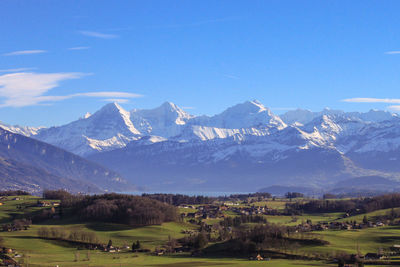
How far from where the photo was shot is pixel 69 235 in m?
174

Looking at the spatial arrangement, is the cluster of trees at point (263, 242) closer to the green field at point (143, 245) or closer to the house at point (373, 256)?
the green field at point (143, 245)

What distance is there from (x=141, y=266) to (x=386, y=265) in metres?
40.2

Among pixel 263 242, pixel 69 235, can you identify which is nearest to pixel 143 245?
pixel 69 235

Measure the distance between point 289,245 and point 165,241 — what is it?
34.6 metres

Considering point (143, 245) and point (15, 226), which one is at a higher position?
point (15, 226)

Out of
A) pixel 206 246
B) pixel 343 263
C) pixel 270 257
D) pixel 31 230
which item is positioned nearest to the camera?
pixel 343 263

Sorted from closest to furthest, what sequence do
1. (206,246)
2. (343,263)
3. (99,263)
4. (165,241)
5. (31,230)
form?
(343,263)
(99,263)
(206,246)
(165,241)
(31,230)

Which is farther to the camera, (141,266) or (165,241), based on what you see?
(165,241)

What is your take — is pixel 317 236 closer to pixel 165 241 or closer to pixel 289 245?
pixel 289 245

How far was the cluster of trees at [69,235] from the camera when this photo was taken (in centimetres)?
17025

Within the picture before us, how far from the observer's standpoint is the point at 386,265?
121438 millimetres

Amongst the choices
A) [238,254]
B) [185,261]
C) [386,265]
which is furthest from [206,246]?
[386,265]

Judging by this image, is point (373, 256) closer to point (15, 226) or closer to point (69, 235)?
point (69, 235)

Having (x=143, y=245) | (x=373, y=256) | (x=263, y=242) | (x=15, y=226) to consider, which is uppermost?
(x=15, y=226)
